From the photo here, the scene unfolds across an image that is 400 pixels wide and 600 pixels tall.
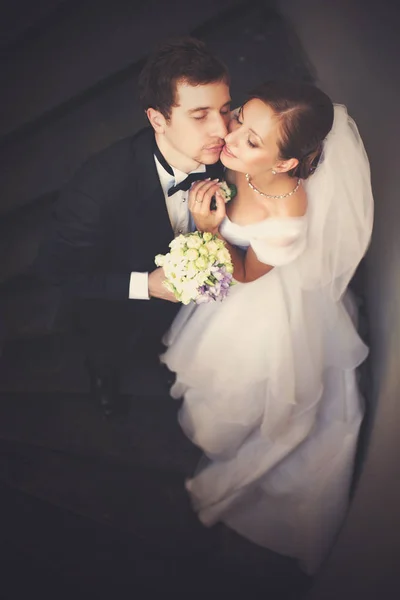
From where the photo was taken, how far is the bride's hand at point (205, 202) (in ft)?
4.65

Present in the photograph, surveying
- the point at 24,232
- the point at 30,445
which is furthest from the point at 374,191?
the point at 30,445

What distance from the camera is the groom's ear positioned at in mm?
1407

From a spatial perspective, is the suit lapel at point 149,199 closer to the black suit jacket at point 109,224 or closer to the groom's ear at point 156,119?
the black suit jacket at point 109,224

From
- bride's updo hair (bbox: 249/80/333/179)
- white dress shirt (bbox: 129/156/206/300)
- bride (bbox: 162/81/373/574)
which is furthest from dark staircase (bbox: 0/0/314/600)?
bride's updo hair (bbox: 249/80/333/179)

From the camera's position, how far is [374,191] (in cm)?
159

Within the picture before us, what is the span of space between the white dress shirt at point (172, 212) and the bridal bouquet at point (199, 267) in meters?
0.23

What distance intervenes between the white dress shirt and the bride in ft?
0.53

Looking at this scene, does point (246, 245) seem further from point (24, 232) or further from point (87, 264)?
point (24, 232)

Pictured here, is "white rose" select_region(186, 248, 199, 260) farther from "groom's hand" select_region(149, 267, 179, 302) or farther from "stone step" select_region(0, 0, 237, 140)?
"stone step" select_region(0, 0, 237, 140)

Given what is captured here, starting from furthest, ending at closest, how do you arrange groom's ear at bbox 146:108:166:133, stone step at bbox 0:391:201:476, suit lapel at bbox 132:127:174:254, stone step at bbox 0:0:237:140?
stone step at bbox 0:391:201:476
stone step at bbox 0:0:237:140
suit lapel at bbox 132:127:174:254
groom's ear at bbox 146:108:166:133

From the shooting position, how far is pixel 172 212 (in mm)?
1690

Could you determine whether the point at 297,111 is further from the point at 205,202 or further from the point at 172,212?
the point at 172,212

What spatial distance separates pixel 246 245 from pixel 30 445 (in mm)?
1749

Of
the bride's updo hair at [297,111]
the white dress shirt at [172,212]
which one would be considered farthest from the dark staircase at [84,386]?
the bride's updo hair at [297,111]
